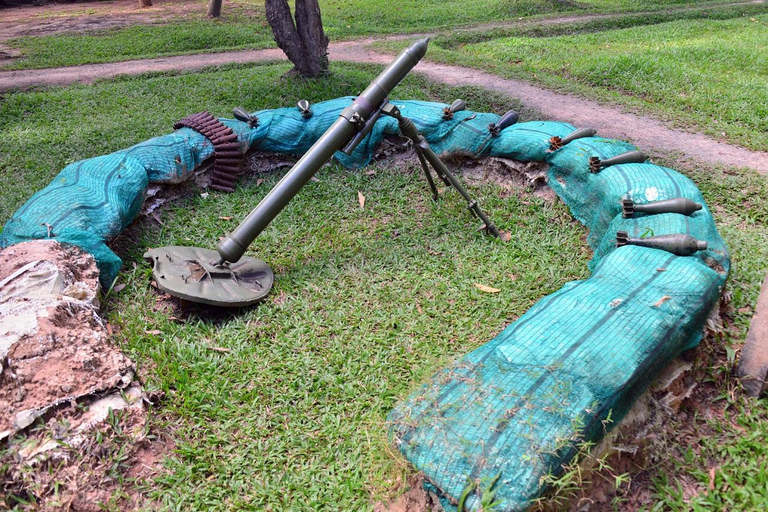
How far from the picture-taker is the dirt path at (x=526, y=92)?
5145 mm

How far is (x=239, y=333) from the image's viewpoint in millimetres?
3264

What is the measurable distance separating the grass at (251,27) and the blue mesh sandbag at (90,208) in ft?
23.2

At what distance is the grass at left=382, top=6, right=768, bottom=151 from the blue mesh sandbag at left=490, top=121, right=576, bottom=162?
2.13 metres

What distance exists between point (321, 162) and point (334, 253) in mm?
775

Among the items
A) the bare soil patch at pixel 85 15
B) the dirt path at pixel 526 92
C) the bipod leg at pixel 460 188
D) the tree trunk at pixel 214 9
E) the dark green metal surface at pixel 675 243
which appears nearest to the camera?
the dark green metal surface at pixel 675 243

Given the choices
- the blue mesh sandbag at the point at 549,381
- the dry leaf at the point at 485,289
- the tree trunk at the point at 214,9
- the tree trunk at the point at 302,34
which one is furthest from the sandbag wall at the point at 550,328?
the tree trunk at the point at 214,9

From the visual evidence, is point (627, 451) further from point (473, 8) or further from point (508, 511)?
point (473, 8)

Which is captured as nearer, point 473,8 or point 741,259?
point 741,259

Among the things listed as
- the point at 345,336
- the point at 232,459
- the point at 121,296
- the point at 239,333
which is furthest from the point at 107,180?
the point at 232,459

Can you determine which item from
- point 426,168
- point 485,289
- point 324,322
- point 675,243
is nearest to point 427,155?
point 426,168

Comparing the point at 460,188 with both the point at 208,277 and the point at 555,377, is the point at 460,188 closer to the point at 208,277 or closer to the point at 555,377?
the point at 208,277

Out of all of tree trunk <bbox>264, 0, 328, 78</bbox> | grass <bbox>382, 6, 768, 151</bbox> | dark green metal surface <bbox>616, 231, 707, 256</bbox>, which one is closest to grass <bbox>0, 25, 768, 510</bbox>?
dark green metal surface <bbox>616, 231, 707, 256</bbox>

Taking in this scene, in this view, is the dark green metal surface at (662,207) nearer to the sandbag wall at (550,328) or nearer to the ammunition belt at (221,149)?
the sandbag wall at (550,328)

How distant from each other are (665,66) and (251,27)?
8.63 metres
